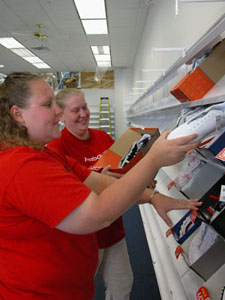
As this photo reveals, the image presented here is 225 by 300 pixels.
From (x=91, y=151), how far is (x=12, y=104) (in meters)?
0.85

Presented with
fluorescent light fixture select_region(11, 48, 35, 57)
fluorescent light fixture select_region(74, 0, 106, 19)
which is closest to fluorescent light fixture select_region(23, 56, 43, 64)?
fluorescent light fixture select_region(11, 48, 35, 57)

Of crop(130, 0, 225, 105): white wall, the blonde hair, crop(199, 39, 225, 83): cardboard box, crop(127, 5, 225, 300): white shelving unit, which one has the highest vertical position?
crop(130, 0, 225, 105): white wall

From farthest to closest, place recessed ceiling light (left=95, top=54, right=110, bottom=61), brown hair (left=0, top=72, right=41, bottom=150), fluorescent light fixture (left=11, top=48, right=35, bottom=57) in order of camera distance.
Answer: recessed ceiling light (left=95, top=54, right=110, bottom=61) < fluorescent light fixture (left=11, top=48, right=35, bottom=57) < brown hair (left=0, top=72, right=41, bottom=150)

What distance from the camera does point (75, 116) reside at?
1.75 metres

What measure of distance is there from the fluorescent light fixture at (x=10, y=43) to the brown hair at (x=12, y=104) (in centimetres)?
636

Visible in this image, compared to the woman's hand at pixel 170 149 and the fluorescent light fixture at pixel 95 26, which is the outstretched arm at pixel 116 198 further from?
the fluorescent light fixture at pixel 95 26

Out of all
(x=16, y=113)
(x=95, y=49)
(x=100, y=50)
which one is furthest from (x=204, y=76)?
(x=100, y=50)

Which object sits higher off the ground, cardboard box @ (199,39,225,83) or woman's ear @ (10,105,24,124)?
cardboard box @ (199,39,225,83)

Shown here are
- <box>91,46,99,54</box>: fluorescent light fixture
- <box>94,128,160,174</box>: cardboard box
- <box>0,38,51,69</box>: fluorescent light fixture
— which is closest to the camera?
<box>94,128,160,174</box>: cardboard box

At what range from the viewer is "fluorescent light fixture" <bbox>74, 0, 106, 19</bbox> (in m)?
4.45

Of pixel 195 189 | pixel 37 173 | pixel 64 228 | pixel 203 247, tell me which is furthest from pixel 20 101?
pixel 203 247

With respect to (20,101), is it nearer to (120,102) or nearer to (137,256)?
(137,256)

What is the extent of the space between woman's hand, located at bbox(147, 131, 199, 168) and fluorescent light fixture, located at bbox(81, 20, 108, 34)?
5362 mm

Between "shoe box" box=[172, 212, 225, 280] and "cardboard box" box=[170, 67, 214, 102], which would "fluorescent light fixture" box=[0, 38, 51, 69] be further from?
"shoe box" box=[172, 212, 225, 280]
